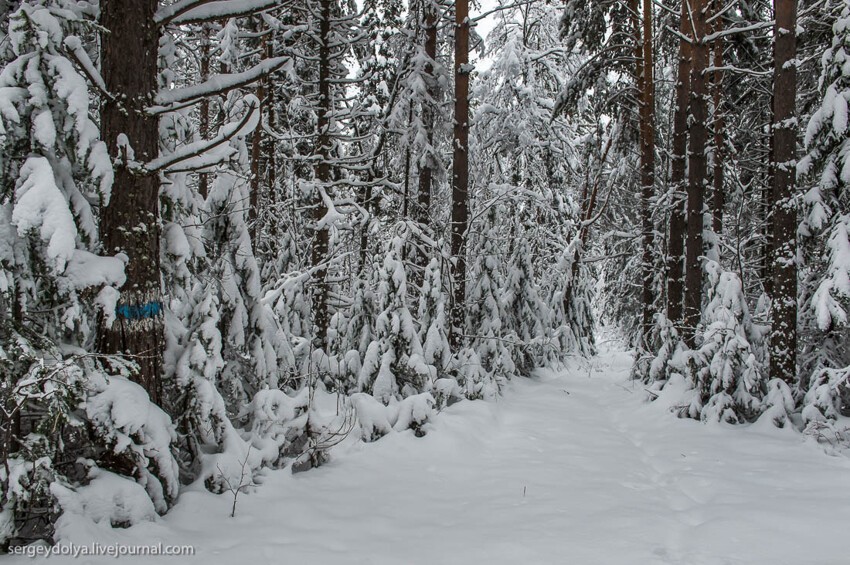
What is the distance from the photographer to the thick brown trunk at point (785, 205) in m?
7.96

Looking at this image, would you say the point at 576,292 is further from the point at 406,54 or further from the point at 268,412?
the point at 268,412

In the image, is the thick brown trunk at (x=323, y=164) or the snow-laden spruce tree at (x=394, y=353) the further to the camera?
the thick brown trunk at (x=323, y=164)

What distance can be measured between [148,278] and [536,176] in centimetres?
1549

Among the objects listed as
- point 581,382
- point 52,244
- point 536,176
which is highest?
point 536,176

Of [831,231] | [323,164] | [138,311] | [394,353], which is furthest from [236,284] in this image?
[831,231]

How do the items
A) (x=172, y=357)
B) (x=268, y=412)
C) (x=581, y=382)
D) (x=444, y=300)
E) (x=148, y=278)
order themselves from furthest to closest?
1. (x=581, y=382)
2. (x=444, y=300)
3. (x=268, y=412)
4. (x=172, y=357)
5. (x=148, y=278)

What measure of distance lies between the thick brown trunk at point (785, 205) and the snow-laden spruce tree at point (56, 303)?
8331mm

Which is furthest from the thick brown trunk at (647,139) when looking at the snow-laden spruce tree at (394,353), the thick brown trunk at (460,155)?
the snow-laden spruce tree at (394,353)

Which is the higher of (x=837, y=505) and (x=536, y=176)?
(x=536, y=176)

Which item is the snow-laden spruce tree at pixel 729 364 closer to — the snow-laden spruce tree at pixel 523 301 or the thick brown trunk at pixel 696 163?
the thick brown trunk at pixel 696 163

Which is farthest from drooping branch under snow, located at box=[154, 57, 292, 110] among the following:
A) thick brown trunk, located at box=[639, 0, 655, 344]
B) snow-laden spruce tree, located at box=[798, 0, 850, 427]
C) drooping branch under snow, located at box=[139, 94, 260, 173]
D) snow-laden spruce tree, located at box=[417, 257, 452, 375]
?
thick brown trunk, located at box=[639, 0, 655, 344]

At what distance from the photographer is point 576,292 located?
57.0 feet

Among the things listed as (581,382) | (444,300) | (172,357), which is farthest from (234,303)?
(581,382)

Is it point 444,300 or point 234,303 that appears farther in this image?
point 444,300
